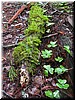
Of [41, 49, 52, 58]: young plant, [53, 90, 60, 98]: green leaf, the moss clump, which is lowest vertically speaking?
[53, 90, 60, 98]: green leaf

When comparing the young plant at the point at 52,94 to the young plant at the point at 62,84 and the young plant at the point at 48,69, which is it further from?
the young plant at the point at 48,69

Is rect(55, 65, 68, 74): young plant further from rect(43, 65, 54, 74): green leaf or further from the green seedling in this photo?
the green seedling

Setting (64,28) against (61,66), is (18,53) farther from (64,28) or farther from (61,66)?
(64,28)

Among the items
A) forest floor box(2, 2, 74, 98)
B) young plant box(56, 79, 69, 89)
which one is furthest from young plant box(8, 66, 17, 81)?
young plant box(56, 79, 69, 89)

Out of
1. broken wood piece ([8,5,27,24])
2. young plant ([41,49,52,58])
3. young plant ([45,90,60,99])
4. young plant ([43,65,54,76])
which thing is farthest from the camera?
broken wood piece ([8,5,27,24])

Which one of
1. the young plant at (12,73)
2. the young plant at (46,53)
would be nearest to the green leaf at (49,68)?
the young plant at (46,53)

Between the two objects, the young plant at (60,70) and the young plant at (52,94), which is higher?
the young plant at (60,70)

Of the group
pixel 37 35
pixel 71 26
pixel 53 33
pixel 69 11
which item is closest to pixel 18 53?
pixel 37 35
